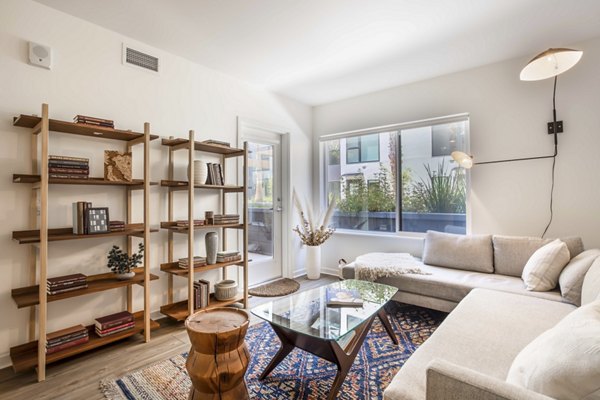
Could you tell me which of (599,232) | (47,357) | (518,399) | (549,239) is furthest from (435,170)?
(47,357)

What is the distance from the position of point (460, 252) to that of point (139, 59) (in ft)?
11.3

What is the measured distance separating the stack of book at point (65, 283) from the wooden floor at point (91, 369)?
19.5 inches

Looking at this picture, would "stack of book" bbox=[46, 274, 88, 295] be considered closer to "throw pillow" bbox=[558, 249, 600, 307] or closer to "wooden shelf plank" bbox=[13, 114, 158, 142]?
"wooden shelf plank" bbox=[13, 114, 158, 142]

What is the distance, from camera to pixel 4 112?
6.57ft

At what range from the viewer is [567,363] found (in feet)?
2.81

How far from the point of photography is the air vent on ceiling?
8.46 feet

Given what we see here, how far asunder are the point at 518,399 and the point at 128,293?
2.68 meters

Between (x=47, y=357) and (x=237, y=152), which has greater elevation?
(x=237, y=152)

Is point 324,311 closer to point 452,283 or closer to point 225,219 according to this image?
point 452,283

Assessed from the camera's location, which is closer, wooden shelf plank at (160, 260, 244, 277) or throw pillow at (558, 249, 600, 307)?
throw pillow at (558, 249, 600, 307)

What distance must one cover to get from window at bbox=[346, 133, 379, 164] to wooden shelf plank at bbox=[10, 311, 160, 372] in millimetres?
3132

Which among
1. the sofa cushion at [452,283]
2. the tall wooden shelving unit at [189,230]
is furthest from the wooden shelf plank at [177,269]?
the sofa cushion at [452,283]

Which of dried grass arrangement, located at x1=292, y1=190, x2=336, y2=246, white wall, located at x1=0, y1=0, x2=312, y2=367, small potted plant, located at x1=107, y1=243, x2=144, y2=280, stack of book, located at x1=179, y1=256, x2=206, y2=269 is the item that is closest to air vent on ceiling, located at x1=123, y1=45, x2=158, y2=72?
white wall, located at x1=0, y1=0, x2=312, y2=367

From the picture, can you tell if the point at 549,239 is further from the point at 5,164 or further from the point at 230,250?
the point at 5,164
